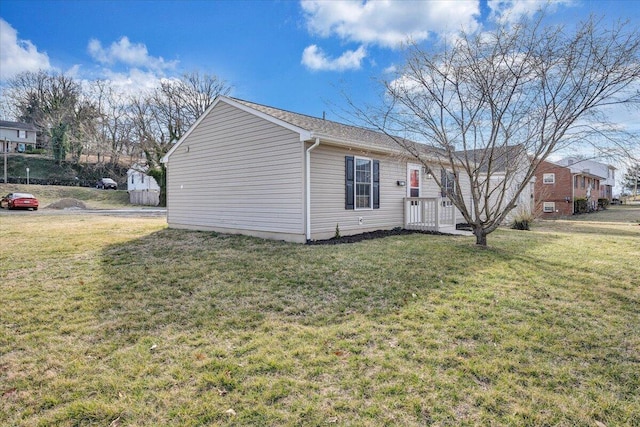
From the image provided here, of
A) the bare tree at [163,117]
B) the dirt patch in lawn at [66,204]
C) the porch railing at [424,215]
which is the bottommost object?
the porch railing at [424,215]

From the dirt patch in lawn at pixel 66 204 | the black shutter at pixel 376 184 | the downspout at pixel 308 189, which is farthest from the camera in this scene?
the dirt patch in lawn at pixel 66 204

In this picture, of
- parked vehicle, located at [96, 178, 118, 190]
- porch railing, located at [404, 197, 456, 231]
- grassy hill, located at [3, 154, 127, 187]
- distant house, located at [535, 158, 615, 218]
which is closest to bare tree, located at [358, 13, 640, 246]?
porch railing, located at [404, 197, 456, 231]

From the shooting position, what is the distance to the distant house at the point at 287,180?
28.7ft

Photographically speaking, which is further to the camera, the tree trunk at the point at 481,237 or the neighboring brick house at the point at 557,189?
the neighboring brick house at the point at 557,189

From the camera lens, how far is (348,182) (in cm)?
972

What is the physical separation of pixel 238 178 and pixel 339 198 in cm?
301

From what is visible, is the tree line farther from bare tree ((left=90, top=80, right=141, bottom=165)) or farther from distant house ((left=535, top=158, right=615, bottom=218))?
distant house ((left=535, top=158, right=615, bottom=218))

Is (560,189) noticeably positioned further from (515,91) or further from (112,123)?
(112,123)

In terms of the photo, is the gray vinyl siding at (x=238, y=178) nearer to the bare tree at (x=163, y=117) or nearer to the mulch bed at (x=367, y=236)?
the mulch bed at (x=367, y=236)

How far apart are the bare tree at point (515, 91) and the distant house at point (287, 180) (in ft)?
5.75

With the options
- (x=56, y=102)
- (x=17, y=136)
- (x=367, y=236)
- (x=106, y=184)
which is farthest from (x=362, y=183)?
(x=17, y=136)

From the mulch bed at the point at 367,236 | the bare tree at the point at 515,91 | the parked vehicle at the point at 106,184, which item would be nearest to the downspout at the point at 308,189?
the mulch bed at the point at 367,236

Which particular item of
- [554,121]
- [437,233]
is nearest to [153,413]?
[554,121]

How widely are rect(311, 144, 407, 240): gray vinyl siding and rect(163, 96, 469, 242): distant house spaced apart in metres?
0.03
